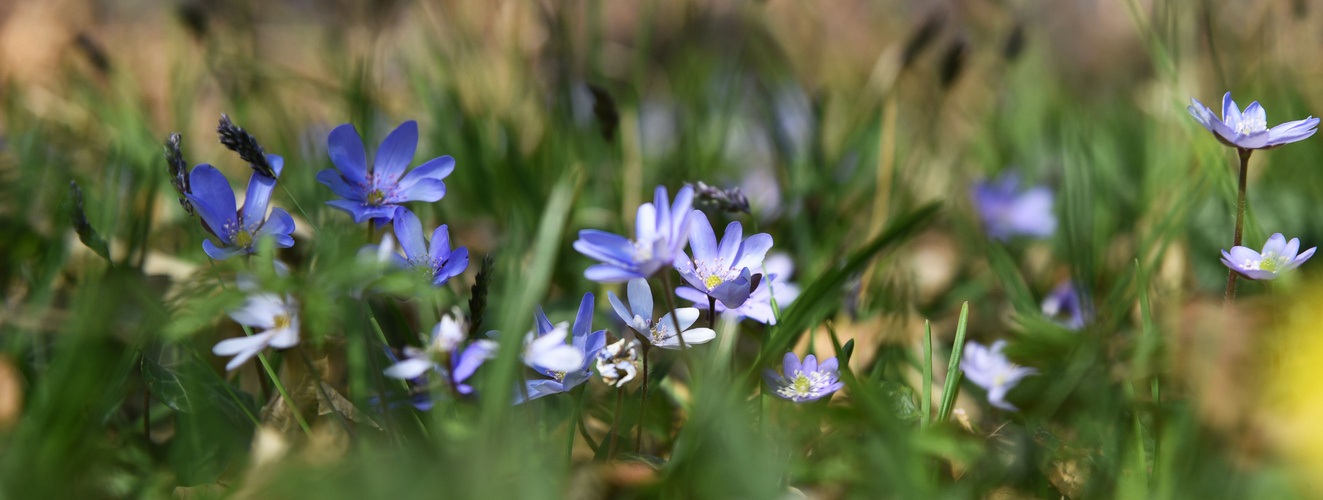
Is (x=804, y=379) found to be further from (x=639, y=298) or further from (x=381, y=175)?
(x=381, y=175)

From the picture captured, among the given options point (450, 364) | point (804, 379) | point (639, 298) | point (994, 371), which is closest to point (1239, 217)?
point (994, 371)

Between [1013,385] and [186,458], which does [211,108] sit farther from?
[1013,385]

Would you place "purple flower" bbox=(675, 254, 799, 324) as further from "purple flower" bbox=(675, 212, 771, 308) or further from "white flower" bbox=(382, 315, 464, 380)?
"white flower" bbox=(382, 315, 464, 380)

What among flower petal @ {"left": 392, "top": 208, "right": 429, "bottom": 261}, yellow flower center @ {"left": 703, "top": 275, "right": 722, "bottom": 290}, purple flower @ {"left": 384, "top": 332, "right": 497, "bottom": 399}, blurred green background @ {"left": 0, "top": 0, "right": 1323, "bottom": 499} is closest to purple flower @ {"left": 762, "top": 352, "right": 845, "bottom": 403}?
blurred green background @ {"left": 0, "top": 0, "right": 1323, "bottom": 499}

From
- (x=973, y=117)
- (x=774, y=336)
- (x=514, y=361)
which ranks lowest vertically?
(x=973, y=117)

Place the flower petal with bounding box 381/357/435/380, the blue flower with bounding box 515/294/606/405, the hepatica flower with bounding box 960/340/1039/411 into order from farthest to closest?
the hepatica flower with bounding box 960/340/1039/411
the blue flower with bounding box 515/294/606/405
the flower petal with bounding box 381/357/435/380

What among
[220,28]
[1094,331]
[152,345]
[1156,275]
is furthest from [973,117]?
[220,28]
